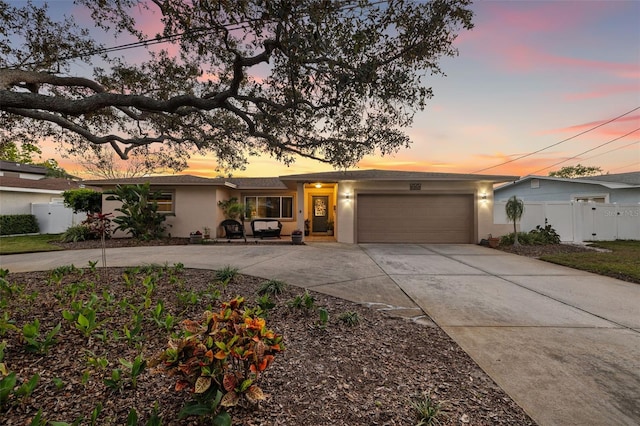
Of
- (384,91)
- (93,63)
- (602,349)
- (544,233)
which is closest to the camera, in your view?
(602,349)

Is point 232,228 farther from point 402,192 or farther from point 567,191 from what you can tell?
point 567,191

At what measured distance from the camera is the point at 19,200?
51.5ft

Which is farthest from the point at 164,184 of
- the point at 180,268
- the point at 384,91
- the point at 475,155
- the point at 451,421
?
the point at 475,155

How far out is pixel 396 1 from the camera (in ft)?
14.4

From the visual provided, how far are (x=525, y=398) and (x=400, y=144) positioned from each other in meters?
5.18

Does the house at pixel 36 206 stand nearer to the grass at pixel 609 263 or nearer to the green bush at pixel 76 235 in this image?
the green bush at pixel 76 235

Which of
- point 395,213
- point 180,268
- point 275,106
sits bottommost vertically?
point 180,268

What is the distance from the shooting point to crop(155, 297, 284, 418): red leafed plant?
1672 millimetres

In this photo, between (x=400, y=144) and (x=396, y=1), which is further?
(x=400, y=144)

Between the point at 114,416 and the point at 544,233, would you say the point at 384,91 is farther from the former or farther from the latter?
the point at 544,233

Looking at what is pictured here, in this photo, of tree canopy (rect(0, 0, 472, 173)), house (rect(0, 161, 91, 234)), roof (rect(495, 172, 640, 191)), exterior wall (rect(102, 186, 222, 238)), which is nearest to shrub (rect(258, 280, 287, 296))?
tree canopy (rect(0, 0, 472, 173))

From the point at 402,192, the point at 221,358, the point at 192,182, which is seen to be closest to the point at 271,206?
the point at 192,182

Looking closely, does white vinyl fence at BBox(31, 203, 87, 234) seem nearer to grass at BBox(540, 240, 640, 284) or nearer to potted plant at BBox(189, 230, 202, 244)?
potted plant at BBox(189, 230, 202, 244)

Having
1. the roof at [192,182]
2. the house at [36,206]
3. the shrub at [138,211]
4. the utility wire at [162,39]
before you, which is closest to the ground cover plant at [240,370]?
the utility wire at [162,39]
